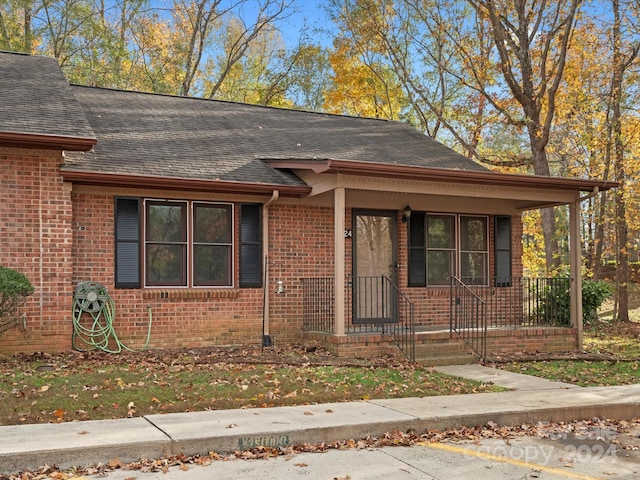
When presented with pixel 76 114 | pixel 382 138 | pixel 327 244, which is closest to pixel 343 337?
pixel 327 244

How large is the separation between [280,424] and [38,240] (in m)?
5.74

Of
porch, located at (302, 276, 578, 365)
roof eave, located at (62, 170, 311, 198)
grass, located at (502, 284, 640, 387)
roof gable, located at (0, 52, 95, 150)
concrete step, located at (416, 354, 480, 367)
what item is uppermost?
roof gable, located at (0, 52, 95, 150)

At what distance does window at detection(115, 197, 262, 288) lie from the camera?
37.4 ft

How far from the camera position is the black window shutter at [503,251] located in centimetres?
1484

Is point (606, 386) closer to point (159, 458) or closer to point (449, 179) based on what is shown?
point (449, 179)

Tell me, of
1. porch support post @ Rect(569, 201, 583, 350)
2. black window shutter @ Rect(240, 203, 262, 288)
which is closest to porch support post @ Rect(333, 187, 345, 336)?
black window shutter @ Rect(240, 203, 262, 288)

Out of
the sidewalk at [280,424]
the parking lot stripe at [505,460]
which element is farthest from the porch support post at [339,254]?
the parking lot stripe at [505,460]

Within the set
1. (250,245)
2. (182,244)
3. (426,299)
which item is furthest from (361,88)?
(182,244)

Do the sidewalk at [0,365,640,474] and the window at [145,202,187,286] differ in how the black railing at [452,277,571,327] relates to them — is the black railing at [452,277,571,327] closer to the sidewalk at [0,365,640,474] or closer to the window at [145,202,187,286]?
the sidewalk at [0,365,640,474]

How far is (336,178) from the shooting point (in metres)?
11.2

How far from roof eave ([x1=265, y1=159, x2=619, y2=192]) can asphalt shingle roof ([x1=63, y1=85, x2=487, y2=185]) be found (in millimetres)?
1050

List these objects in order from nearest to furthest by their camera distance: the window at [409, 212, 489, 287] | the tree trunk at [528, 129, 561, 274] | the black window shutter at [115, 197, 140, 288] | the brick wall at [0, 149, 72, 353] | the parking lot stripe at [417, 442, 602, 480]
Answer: the parking lot stripe at [417, 442, 602, 480] → the brick wall at [0, 149, 72, 353] → the black window shutter at [115, 197, 140, 288] → the window at [409, 212, 489, 287] → the tree trunk at [528, 129, 561, 274]

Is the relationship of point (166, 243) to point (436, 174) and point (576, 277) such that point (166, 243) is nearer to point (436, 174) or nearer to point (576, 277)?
point (436, 174)

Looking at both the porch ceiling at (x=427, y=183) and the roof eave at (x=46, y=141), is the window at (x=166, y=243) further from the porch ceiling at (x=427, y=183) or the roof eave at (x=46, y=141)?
the porch ceiling at (x=427, y=183)
